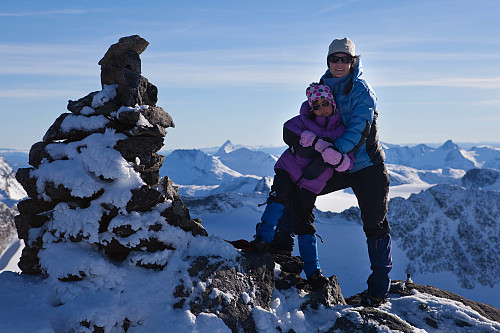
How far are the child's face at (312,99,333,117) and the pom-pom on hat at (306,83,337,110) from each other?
0.20 feet

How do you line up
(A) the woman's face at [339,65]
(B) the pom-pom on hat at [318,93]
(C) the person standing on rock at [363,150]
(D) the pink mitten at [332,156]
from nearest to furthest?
(D) the pink mitten at [332,156], (C) the person standing on rock at [363,150], (B) the pom-pom on hat at [318,93], (A) the woman's face at [339,65]

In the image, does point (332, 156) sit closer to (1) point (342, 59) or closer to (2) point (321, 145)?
(2) point (321, 145)

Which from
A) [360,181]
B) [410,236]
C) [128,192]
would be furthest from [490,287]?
[128,192]

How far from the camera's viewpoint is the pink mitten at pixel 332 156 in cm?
659

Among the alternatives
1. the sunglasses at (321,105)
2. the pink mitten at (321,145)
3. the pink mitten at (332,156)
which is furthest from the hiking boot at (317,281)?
the sunglasses at (321,105)

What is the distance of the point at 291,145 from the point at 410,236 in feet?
117

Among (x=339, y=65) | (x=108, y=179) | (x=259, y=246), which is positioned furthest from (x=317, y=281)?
(x=108, y=179)

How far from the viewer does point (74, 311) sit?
5.42 metres

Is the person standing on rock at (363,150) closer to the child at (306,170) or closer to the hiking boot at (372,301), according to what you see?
the hiking boot at (372,301)

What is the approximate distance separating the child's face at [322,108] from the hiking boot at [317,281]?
3092 mm

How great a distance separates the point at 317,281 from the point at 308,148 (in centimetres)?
264

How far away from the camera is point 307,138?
6840 millimetres

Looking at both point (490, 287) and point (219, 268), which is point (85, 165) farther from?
point (490, 287)

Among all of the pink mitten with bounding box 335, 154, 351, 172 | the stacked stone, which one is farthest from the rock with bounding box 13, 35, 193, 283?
the pink mitten with bounding box 335, 154, 351, 172
